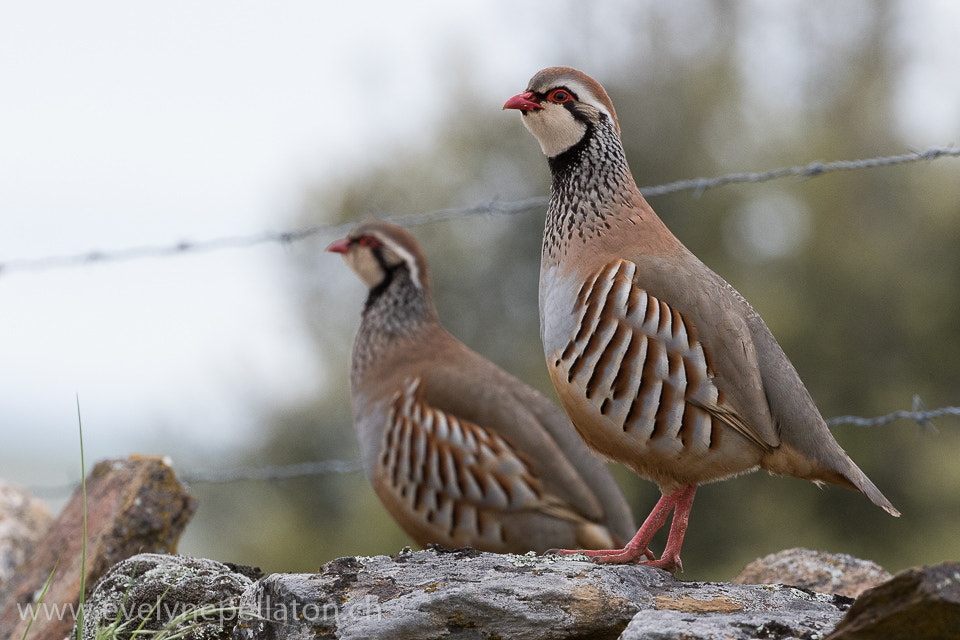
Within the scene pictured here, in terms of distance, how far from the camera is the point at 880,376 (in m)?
11.7

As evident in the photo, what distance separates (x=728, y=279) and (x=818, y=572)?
8.51 m

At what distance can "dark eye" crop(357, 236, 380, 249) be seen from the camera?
18.2 ft

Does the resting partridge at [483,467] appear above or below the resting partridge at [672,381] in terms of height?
below

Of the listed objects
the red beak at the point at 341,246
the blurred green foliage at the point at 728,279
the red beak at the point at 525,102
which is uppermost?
the red beak at the point at 525,102

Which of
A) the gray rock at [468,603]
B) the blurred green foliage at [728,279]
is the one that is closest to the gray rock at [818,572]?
the gray rock at [468,603]

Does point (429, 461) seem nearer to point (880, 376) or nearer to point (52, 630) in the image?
point (52, 630)

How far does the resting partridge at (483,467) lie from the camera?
15.7ft

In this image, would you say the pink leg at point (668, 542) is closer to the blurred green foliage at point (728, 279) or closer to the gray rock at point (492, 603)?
the gray rock at point (492, 603)

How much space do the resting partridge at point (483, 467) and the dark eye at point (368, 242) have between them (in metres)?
0.77

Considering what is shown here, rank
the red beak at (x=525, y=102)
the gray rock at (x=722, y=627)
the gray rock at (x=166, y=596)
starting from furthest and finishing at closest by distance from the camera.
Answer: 1. the red beak at (x=525, y=102)
2. the gray rock at (x=166, y=596)
3. the gray rock at (x=722, y=627)

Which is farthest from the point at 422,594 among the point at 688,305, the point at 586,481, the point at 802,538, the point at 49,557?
the point at 802,538

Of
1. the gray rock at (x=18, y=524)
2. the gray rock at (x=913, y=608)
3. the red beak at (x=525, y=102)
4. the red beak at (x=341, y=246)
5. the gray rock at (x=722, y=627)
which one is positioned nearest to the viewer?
the gray rock at (x=913, y=608)

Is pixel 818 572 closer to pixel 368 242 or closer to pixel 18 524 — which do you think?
pixel 368 242

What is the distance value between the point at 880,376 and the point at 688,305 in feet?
31.1
